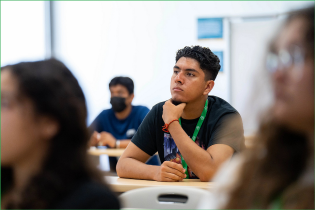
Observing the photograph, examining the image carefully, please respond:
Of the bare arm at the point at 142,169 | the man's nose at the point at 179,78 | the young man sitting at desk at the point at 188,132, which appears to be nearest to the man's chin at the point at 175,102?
the young man sitting at desk at the point at 188,132

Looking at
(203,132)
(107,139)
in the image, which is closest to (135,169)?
(203,132)

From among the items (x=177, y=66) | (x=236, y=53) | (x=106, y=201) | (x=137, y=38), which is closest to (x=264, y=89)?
(x=106, y=201)

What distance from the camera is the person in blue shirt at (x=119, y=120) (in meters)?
3.23

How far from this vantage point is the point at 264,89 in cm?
61

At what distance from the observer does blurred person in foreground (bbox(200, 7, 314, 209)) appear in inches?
20.9

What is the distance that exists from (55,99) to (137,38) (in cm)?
402

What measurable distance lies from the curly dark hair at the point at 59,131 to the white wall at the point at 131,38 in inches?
144

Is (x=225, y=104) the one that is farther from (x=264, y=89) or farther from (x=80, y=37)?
(x=80, y=37)

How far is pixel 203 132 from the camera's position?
6.01 ft

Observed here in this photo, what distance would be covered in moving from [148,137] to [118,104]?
1442mm

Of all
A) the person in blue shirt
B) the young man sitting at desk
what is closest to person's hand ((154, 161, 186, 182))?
the young man sitting at desk

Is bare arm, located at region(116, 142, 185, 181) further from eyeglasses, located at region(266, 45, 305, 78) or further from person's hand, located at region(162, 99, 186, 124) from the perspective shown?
eyeglasses, located at region(266, 45, 305, 78)

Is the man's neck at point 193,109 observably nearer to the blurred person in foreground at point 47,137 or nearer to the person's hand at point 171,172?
the person's hand at point 171,172

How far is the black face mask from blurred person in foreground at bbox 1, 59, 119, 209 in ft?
8.14
